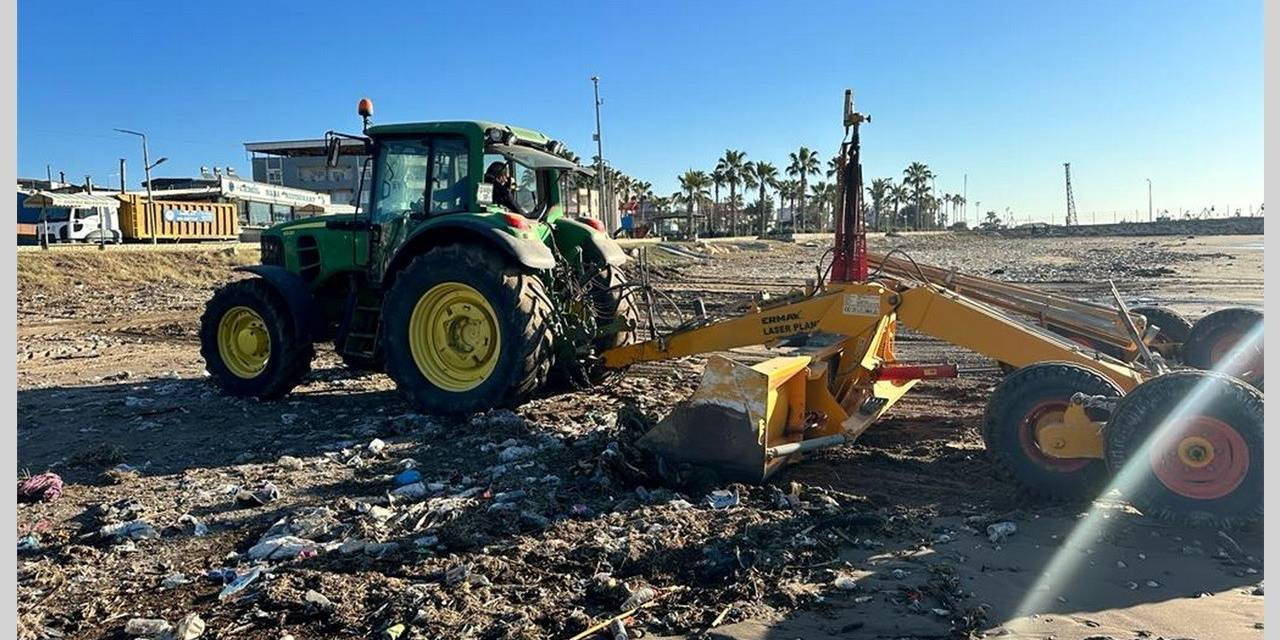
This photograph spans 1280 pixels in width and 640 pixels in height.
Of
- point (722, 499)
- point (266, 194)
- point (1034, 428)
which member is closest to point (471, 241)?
point (722, 499)

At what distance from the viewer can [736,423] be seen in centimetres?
461

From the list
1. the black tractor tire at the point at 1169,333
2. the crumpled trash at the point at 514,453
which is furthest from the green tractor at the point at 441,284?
the black tractor tire at the point at 1169,333

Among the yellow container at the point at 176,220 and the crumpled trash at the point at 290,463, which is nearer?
A: the crumpled trash at the point at 290,463

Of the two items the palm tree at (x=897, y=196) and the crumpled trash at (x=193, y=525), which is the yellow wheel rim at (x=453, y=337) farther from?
the palm tree at (x=897, y=196)

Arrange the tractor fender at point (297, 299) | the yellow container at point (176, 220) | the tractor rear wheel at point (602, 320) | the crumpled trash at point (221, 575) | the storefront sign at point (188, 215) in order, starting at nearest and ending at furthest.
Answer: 1. the crumpled trash at point (221, 575)
2. the tractor rear wheel at point (602, 320)
3. the tractor fender at point (297, 299)
4. the yellow container at point (176, 220)
5. the storefront sign at point (188, 215)

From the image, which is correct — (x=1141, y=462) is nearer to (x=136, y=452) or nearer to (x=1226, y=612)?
(x=1226, y=612)

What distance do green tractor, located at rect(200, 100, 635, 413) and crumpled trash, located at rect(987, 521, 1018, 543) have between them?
126 inches

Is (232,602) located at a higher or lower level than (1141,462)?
lower

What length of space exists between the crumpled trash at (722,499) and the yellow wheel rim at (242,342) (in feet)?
15.3

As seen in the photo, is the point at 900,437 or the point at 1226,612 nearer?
the point at 1226,612

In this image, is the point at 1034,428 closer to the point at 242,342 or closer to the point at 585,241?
the point at 585,241

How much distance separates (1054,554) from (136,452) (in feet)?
18.4

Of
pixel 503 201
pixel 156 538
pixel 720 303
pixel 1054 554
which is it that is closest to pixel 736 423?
pixel 1054 554

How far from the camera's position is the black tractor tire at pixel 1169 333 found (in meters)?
6.25
